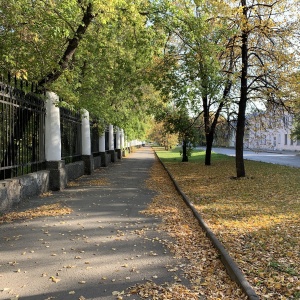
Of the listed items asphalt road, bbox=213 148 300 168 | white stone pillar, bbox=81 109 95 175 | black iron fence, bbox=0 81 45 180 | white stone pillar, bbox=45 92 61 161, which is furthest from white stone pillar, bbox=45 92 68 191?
asphalt road, bbox=213 148 300 168

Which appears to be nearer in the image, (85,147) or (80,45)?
(80,45)

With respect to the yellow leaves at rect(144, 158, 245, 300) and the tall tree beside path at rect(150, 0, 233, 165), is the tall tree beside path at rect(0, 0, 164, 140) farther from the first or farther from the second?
the yellow leaves at rect(144, 158, 245, 300)

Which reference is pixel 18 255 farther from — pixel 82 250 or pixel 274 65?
pixel 274 65

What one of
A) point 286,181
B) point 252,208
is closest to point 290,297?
point 252,208

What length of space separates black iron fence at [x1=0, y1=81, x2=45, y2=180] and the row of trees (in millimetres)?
705

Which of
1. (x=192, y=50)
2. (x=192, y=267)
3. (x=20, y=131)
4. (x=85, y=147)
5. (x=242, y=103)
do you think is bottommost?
(x=192, y=267)

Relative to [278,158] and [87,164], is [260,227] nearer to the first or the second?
[87,164]

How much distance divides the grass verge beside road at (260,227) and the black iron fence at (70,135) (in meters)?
5.33

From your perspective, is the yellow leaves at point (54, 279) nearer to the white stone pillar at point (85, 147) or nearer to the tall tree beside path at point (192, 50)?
the tall tree beside path at point (192, 50)

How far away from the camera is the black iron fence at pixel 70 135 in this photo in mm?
13722

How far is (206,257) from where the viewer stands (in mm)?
5008

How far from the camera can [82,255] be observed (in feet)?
16.3

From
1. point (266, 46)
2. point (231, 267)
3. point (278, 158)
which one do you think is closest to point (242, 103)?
point (266, 46)

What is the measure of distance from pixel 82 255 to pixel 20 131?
18.1 feet
